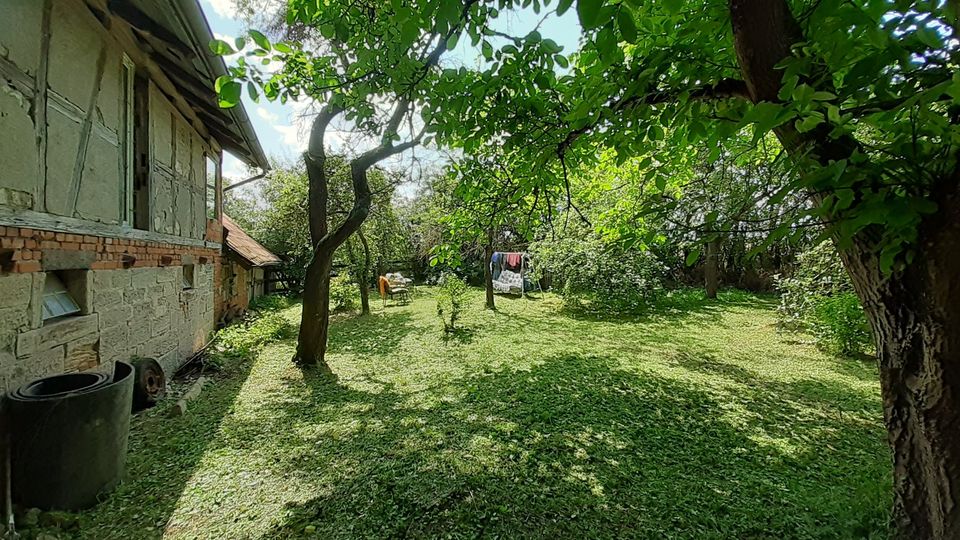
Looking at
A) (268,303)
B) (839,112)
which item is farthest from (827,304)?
(268,303)

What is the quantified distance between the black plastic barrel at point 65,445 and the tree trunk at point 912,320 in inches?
168

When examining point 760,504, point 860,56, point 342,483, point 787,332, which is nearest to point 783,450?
point 760,504

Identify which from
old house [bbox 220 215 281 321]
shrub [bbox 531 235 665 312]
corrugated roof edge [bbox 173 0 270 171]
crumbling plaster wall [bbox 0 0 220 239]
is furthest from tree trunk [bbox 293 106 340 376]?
shrub [bbox 531 235 665 312]

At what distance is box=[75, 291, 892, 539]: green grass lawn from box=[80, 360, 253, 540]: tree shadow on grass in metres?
0.01

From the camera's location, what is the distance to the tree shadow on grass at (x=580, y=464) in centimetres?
238

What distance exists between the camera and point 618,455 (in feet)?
10.6

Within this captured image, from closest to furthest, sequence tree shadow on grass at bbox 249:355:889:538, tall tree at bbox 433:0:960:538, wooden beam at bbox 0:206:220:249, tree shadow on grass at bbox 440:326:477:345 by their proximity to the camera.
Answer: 1. tall tree at bbox 433:0:960:538
2. tree shadow on grass at bbox 249:355:889:538
3. wooden beam at bbox 0:206:220:249
4. tree shadow on grass at bbox 440:326:477:345

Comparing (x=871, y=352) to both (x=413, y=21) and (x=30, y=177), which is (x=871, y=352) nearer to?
(x=413, y=21)

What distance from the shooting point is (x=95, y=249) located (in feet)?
12.1

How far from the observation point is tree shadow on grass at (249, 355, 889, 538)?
2.38 metres

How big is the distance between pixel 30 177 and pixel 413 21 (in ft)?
11.2

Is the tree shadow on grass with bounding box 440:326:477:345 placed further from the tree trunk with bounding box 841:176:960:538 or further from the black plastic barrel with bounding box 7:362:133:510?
the tree trunk with bounding box 841:176:960:538

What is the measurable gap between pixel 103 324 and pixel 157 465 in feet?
5.84

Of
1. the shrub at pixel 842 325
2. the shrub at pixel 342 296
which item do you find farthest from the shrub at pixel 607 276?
the shrub at pixel 342 296
